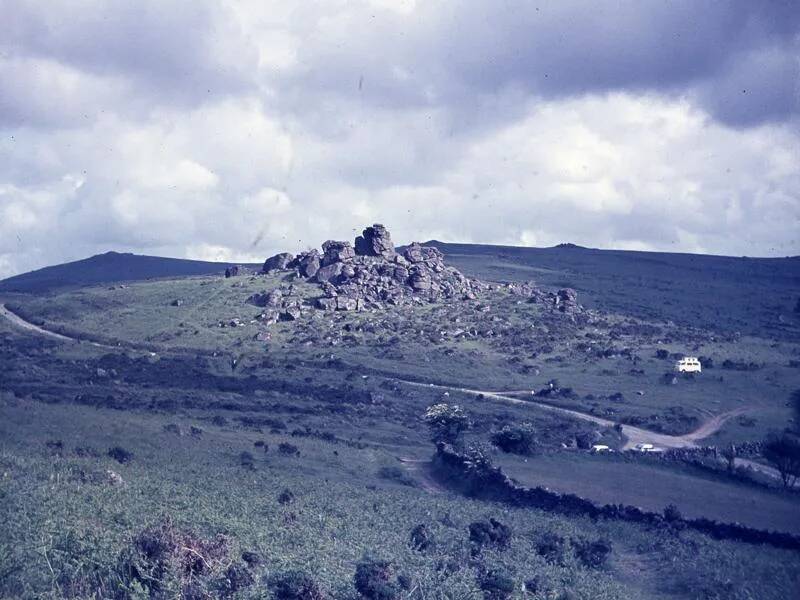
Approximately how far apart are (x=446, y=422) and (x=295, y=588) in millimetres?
40102

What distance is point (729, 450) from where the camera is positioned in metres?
48.5

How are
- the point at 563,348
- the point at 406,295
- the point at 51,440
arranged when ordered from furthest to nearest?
the point at 406,295 < the point at 563,348 < the point at 51,440

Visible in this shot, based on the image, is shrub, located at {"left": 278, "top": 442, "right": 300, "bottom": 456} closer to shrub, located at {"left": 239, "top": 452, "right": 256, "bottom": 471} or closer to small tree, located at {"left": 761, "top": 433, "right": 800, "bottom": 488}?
shrub, located at {"left": 239, "top": 452, "right": 256, "bottom": 471}

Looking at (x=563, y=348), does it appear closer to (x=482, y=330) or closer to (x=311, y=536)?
(x=482, y=330)

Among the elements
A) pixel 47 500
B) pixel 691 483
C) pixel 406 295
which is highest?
pixel 406 295

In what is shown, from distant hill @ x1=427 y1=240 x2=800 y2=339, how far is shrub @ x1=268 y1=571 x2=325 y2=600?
9302cm

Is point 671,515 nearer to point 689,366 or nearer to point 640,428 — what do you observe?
point 640,428

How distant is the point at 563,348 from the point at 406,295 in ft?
86.9

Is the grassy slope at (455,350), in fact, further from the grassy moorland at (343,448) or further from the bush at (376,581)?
the bush at (376,581)

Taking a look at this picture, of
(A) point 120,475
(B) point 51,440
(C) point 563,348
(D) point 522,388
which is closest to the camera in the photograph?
(A) point 120,475

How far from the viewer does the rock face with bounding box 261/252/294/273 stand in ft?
387

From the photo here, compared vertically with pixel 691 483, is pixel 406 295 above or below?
above

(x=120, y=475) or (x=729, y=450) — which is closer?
(x=120, y=475)

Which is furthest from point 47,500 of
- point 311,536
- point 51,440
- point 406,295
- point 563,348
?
point 406,295
